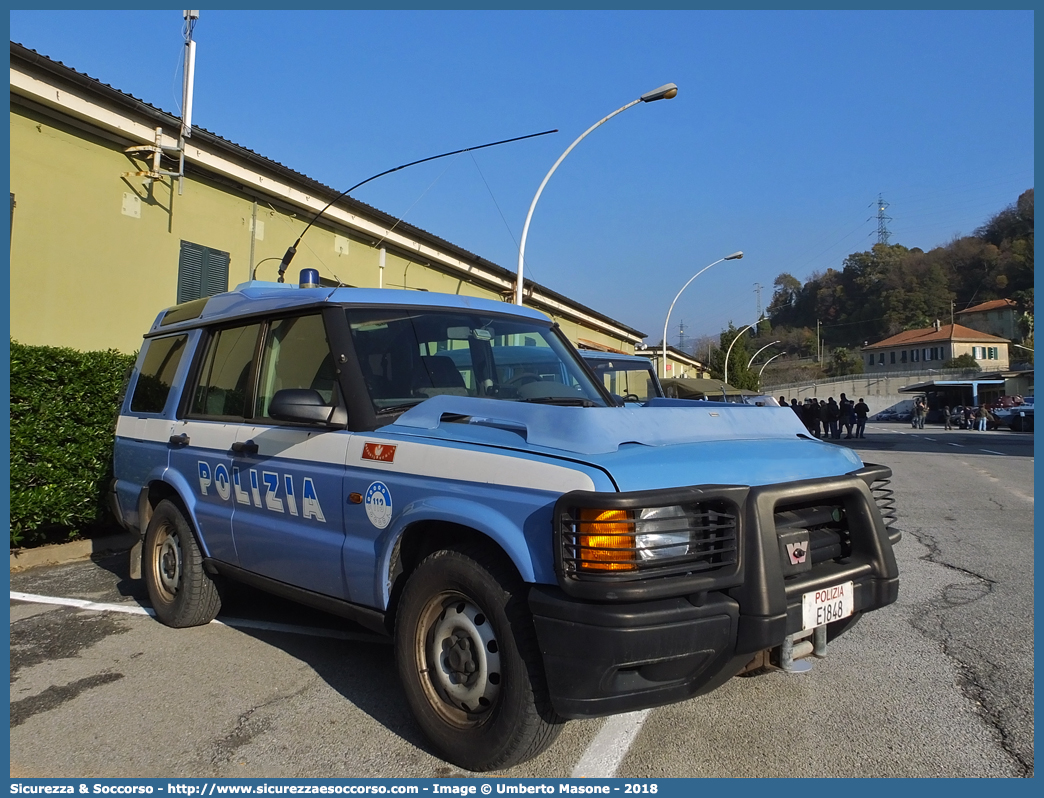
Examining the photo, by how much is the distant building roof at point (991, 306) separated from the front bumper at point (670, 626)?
406 feet

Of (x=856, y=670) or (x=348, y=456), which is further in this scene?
(x=856, y=670)

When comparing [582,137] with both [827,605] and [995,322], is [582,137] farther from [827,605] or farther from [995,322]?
[995,322]

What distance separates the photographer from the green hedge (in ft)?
22.1

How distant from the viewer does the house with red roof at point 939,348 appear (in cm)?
9731

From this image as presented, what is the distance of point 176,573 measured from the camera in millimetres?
4961

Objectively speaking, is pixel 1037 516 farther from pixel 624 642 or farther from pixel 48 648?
pixel 48 648

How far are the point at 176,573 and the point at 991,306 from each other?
12652 centimetres

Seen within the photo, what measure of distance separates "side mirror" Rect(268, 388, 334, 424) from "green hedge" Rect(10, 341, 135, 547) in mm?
4510

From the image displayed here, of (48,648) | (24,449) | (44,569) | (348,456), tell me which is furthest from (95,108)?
(348,456)

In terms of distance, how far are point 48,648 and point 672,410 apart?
412 centimetres

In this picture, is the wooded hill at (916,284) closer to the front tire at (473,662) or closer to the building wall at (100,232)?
the building wall at (100,232)

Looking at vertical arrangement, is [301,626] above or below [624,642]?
below

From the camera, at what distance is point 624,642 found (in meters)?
2.47

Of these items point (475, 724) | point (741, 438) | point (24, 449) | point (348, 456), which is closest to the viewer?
point (475, 724)
